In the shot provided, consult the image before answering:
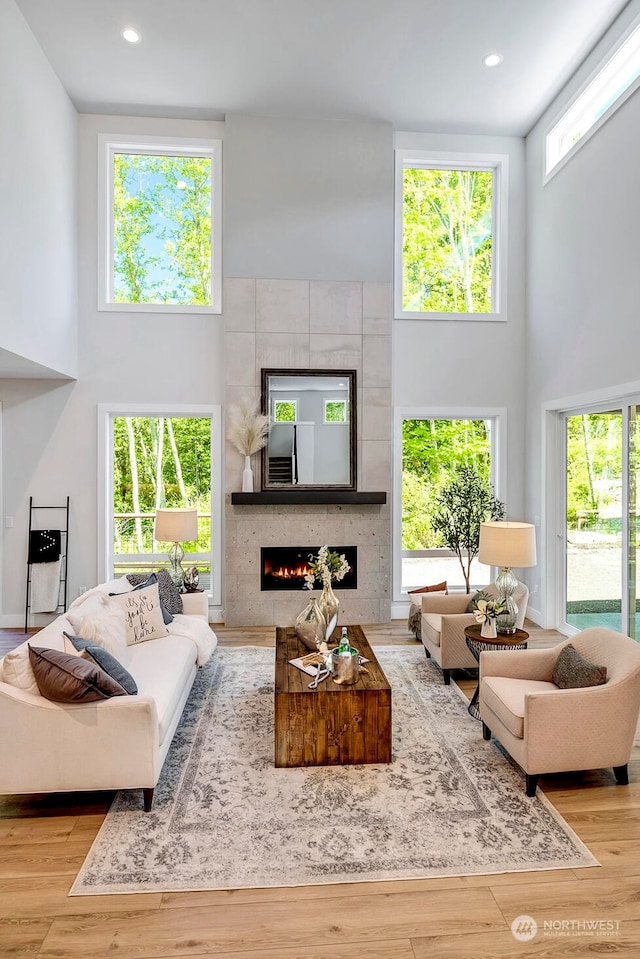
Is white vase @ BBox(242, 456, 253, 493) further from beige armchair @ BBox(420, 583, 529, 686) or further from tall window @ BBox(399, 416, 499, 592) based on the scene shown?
beige armchair @ BBox(420, 583, 529, 686)

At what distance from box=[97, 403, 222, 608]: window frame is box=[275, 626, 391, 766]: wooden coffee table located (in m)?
3.13

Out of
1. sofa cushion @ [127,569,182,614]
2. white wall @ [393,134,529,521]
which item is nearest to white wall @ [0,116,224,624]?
sofa cushion @ [127,569,182,614]

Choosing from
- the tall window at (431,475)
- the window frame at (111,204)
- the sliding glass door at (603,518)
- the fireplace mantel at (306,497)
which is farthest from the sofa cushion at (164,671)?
the window frame at (111,204)

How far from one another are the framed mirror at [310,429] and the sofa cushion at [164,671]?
7.48 ft

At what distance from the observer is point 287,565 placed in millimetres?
5953

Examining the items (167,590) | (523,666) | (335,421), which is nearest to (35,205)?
(335,421)

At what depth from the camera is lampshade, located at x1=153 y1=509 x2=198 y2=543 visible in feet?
16.3

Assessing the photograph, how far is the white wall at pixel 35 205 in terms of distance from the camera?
4.17 meters

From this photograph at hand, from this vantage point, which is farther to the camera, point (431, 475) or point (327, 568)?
point (431, 475)

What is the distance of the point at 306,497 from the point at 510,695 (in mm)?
3113

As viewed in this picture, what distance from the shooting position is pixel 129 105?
223 inches

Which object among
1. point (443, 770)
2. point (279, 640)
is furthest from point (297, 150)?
point (443, 770)

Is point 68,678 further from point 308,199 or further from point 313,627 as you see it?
point 308,199

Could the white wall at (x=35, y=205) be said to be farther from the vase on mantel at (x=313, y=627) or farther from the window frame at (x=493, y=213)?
the window frame at (x=493, y=213)
